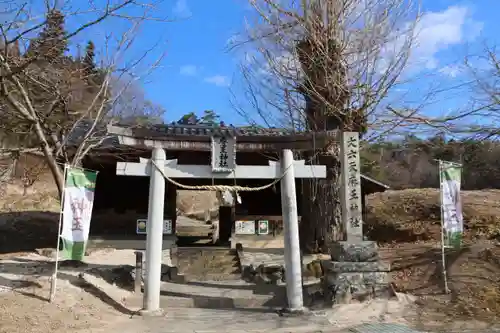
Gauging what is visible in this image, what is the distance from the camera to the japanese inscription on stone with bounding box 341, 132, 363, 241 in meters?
10.5

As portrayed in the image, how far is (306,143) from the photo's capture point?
1078 cm

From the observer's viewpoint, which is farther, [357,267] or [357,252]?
[357,252]

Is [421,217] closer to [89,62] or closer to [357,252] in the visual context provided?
[357,252]

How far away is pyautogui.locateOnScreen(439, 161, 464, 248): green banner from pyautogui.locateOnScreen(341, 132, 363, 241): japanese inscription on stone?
6.81 ft

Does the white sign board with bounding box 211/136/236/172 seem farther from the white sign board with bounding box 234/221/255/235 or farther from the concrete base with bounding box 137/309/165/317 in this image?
the white sign board with bounding box 234/221/255/235

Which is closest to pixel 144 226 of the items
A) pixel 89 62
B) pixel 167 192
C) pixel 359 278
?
pixel 167 192

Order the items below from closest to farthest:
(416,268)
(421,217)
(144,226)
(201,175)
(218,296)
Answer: (201,175)
(416,268)
(218,296)
(144,226)
(421,217)

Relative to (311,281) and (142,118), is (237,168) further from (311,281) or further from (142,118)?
(142,118)

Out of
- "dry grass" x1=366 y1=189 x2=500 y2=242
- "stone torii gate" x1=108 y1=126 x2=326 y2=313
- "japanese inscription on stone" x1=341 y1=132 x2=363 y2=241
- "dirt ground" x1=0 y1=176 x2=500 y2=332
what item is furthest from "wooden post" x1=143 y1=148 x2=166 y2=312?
"dry grass" x1=366 y1=189 x2=500 y2=242

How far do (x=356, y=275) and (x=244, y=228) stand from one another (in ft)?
29.8

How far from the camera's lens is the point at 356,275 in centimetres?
1013

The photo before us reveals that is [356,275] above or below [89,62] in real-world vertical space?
below

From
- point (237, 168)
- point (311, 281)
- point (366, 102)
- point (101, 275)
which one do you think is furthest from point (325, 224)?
point (101, 275)

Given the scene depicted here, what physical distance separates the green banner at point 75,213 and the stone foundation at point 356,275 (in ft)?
18.4
